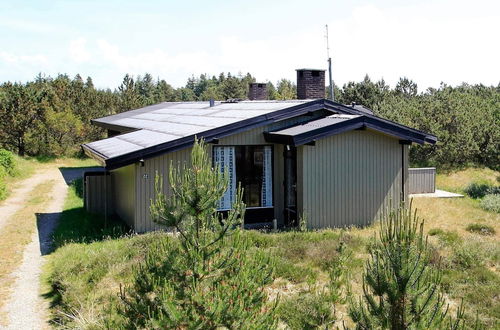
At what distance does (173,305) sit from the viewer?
17.4 feet

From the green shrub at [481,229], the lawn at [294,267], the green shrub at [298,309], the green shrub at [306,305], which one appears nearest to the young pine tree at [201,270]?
the lawn at [294,267]

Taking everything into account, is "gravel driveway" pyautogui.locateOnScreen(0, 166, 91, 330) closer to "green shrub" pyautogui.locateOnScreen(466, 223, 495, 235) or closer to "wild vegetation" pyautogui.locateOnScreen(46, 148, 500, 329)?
"wild vegetation" pyautogui.locateOnScreen(46, 148, 500, 329)

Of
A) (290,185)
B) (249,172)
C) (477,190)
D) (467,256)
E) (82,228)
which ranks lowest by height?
(467,256)

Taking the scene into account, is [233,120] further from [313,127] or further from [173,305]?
[173,305]

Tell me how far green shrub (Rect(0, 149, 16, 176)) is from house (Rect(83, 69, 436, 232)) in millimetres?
12803

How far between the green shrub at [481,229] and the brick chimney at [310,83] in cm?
661

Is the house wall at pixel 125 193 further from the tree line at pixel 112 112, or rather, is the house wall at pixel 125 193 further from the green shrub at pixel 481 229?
the tree line at pixel 112 112

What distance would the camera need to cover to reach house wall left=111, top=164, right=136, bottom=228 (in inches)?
532

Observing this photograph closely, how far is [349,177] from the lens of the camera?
14070mm

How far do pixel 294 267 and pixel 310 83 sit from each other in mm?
9056

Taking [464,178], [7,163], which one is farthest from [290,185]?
[7,163]

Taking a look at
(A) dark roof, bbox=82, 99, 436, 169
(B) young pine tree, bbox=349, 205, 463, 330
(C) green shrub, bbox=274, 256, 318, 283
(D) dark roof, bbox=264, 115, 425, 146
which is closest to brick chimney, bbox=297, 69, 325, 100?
(A) dark roof, bbox=82, 99, 436, 169

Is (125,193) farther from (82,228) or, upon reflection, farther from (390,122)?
(390,122)

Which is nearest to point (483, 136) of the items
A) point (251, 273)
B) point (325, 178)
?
point (325, 178)
